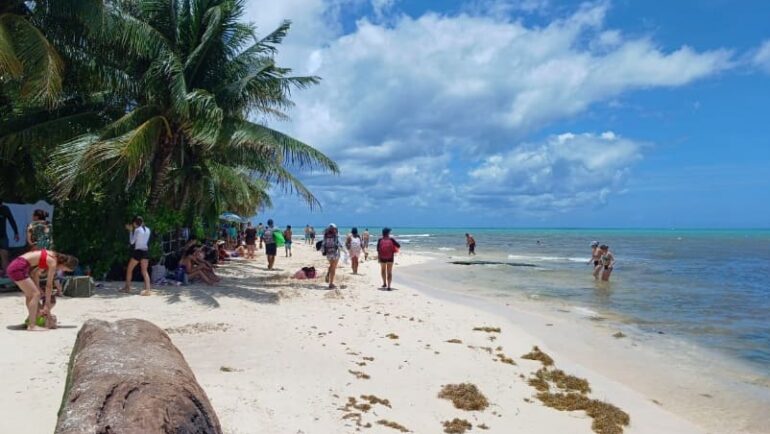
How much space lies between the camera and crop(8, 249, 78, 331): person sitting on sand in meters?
6.84

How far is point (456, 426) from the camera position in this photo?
5105mm

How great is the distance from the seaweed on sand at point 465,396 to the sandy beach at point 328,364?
8cm

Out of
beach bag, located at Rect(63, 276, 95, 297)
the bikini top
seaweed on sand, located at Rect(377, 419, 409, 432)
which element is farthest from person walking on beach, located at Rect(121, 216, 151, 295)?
seaweed on sand, located at Rect(377, 419, 409, 432)

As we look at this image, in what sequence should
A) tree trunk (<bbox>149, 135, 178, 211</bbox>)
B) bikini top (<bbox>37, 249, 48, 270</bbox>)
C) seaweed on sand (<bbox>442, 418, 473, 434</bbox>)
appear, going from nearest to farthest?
seaweed on sand (<bbox>442, 418, 473, 434</bbox>) < bikini top (<bbox>37, 249, 48, 270</bbox>) < tree trunk (<bbox>149, 135, 178, 211</bbox>)

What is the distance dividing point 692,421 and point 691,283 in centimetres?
1659

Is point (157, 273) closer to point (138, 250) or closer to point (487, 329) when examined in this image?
point (138, 250)

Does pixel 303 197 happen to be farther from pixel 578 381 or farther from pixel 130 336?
pixel 130 336

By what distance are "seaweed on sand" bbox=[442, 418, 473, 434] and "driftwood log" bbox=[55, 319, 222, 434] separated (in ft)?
8.81

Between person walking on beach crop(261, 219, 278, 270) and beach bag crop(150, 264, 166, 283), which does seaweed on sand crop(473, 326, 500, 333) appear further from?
person walking on beach crop(261, 219, 278, 270)

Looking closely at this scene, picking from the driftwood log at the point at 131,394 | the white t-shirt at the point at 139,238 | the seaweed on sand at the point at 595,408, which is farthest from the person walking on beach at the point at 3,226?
the seaweed on sand at the point at 595,408

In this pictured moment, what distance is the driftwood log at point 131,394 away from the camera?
2527 millimetres

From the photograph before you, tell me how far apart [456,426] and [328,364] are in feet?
6.96

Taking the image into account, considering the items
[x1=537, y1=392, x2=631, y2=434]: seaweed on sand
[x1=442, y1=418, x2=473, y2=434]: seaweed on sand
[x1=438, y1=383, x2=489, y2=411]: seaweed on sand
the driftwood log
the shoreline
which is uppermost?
the driftwood log

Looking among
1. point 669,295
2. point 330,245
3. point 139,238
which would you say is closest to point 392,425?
point 139,238
